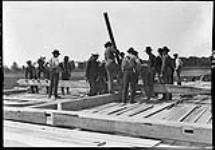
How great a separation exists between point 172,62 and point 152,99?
0.72m

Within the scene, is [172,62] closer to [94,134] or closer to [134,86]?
[134,86]

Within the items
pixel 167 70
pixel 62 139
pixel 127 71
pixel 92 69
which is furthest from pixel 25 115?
pixel 167 70

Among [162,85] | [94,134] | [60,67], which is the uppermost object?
[60,67]

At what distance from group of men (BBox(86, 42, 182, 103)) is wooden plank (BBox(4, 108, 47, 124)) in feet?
5.31

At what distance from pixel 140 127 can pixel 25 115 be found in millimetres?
1269

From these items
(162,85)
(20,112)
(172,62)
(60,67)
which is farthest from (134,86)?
(20,112)

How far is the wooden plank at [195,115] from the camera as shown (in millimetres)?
2931

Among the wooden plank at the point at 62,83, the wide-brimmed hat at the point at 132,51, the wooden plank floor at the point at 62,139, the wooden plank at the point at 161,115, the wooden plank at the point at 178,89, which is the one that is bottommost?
the wooden plank floor at the point at 62,139

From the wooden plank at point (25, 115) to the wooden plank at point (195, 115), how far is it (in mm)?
1482

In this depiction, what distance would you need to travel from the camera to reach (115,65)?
4.68 m

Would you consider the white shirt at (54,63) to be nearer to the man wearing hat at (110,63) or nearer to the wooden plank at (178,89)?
the man wearing hat at (110,63)

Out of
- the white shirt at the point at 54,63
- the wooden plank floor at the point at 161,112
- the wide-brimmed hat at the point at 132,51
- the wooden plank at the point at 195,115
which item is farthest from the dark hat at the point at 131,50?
the white shirt at the point at 54,63

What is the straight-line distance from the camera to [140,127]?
2158mm

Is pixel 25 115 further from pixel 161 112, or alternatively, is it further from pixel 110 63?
pixel 110 63
